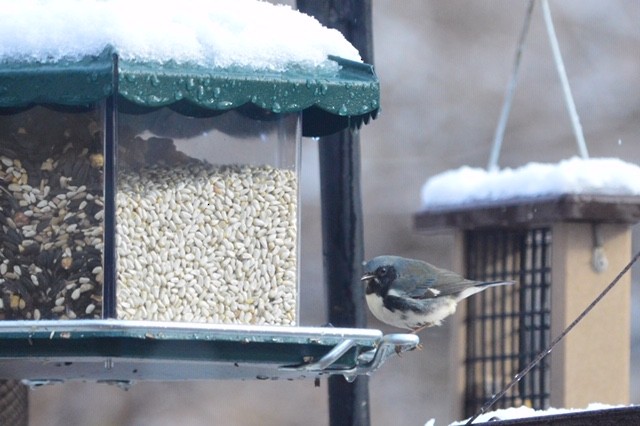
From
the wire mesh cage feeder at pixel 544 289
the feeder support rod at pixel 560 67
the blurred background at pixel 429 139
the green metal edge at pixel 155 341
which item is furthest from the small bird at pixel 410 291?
the blurred background at pixel 429 139

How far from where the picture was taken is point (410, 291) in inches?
225

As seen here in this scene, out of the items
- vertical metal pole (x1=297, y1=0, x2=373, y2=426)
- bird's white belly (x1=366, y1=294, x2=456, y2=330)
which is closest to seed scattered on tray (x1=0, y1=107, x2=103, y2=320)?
vertical metal pole (x1=297, y1=0, x2=373, y2=426)

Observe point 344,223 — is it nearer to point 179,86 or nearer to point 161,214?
point 161,214

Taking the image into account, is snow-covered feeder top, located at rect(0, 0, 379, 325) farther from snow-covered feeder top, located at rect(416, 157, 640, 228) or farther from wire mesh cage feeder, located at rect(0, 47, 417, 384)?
snow-covered feeder top, located at rect(416, 157, 640, 228)

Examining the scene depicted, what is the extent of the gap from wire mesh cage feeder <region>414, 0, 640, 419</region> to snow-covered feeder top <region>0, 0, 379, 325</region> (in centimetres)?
197

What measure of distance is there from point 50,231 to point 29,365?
0.36 m

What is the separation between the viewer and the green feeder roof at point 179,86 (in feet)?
11.9

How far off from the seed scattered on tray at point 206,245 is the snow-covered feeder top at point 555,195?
2111 mm

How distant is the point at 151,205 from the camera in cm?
390

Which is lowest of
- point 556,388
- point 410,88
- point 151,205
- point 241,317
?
point 556,388

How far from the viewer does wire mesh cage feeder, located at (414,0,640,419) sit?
6004mm

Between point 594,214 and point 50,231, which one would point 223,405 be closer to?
point 594,214

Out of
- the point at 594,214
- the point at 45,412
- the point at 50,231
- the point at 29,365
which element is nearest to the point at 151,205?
the point at 50,231

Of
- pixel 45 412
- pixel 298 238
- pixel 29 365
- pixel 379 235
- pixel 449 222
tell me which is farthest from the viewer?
pixel 379 235
